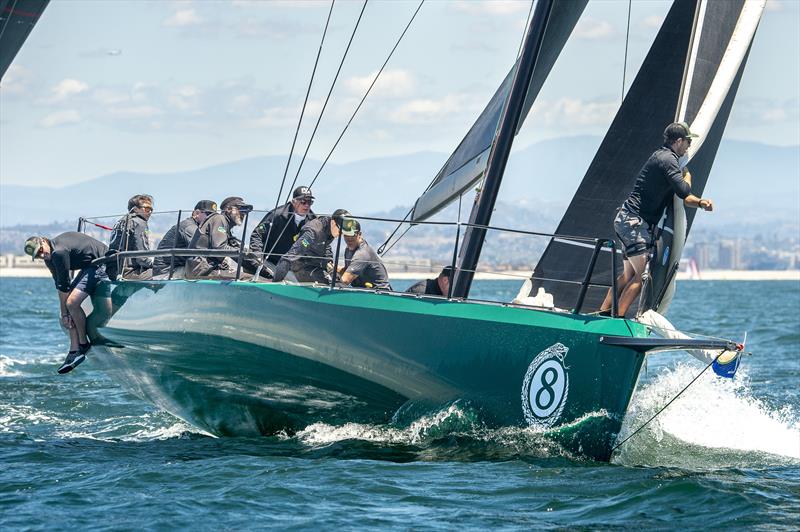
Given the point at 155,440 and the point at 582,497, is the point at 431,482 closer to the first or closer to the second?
the point at 582,497

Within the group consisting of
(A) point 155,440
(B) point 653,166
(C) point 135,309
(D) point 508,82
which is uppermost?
(D) point 508,82

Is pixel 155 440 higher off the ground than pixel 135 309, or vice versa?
pixel 135 309

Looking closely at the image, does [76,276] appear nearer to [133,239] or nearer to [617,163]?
[133,239]

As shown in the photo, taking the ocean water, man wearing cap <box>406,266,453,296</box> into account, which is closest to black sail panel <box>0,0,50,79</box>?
the ocean water

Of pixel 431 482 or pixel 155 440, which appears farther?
pixel 155 440

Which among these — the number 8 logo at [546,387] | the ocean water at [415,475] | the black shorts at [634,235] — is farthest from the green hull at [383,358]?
the black shorts at [634,235]

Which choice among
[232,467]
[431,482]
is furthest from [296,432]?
[431,482]

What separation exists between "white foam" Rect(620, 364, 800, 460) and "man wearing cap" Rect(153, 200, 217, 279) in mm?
3953

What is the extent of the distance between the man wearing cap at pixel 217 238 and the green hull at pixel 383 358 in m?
0.33

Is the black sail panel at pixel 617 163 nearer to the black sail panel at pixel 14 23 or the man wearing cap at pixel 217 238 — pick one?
the man wearing cap at pixel 217 238

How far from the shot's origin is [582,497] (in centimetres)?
745

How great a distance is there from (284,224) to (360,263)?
1.25 metres

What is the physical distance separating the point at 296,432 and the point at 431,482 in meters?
2.12

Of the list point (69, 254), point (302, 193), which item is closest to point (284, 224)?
point (302, 193)
